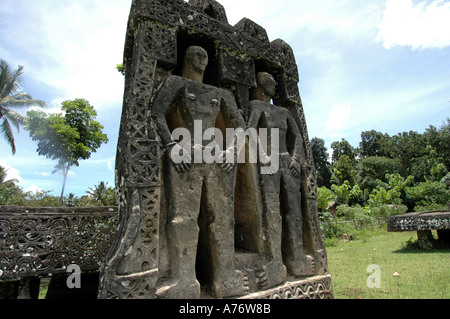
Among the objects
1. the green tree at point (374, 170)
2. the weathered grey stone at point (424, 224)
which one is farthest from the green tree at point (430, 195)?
the weathered grey stone at point (424, 224)

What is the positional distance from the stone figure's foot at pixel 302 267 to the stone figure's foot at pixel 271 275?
0.70 ft

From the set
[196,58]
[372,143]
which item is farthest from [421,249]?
[372,143]

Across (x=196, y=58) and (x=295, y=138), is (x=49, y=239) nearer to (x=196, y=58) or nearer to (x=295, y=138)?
(x=196, y=58)

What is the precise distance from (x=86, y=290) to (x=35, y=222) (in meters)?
2.20

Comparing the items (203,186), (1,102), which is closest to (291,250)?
(203,186)

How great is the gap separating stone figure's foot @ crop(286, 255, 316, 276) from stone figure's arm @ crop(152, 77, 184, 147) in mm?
2300

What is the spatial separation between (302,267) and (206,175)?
6.15ft

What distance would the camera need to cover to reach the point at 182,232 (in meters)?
2.87

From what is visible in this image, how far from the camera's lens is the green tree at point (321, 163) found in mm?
35469

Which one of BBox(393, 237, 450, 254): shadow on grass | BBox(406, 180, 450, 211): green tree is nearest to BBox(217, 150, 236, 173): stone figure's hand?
BBox(393, 237, 450, 254): shadow on grass

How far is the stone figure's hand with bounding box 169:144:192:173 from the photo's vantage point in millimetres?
3014

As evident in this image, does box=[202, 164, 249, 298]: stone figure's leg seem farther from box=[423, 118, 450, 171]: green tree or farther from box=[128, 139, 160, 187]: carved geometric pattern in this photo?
box=[423, 118, 450, 171]: green tree

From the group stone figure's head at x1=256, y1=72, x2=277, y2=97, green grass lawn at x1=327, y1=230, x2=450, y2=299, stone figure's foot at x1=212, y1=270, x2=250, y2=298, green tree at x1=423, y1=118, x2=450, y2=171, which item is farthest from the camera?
green tree at x1=423, y1=118, x2=450, y2=171
